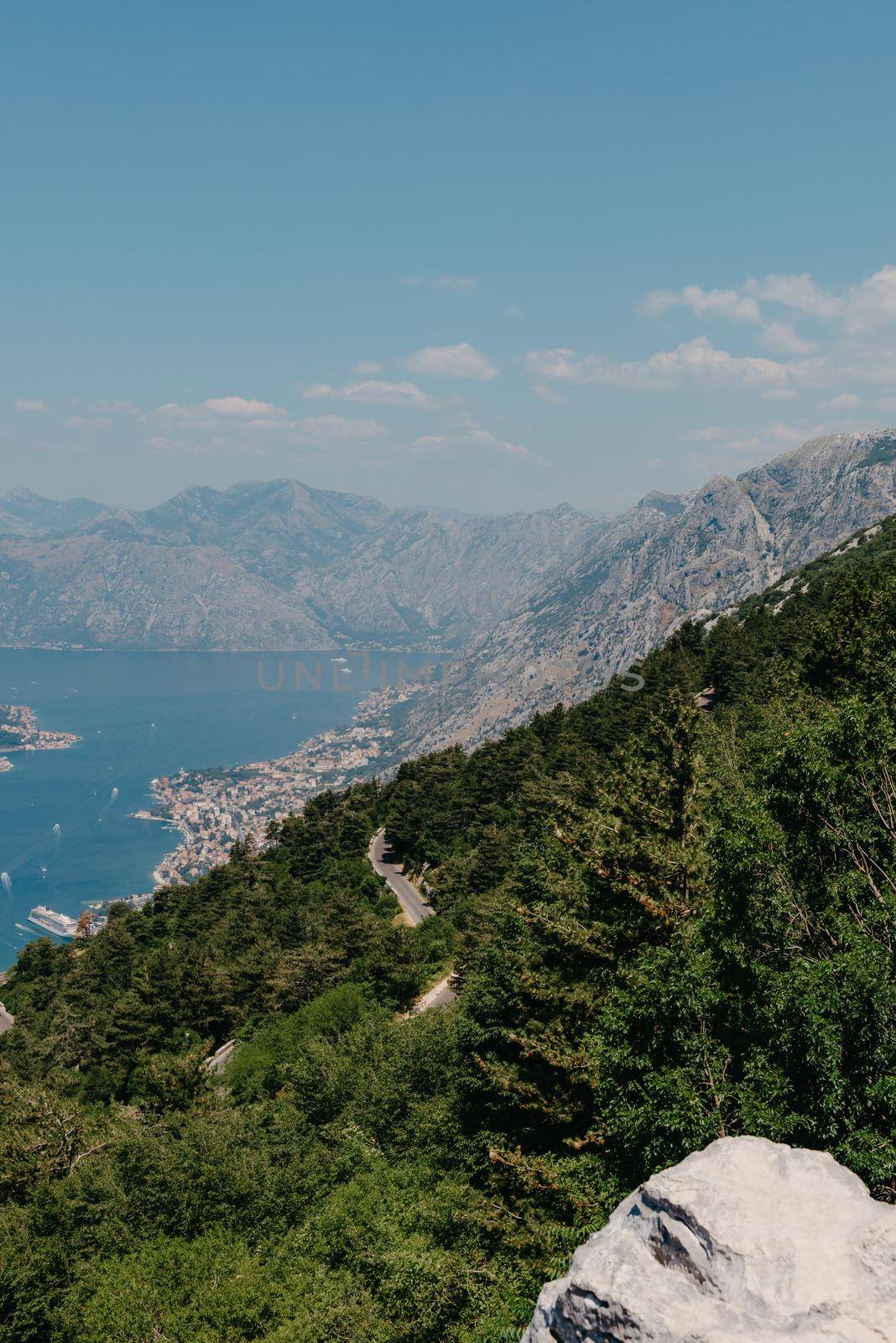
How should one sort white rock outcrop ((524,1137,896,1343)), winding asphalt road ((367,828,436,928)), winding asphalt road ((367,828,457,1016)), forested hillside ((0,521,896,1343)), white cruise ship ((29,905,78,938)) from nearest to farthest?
white rock outcrop ((524,1137,896,1343)), forested hillside ((0,521,896,1343)), winding asphalt road ((367,828,457,1016)), winding asphalt road ((367,828,436,928)), white cruise ship ((29,905,78,938))

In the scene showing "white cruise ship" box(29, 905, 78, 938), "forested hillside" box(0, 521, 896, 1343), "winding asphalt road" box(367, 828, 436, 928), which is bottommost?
"white cruise ship" box(29, 905, 78, 938)

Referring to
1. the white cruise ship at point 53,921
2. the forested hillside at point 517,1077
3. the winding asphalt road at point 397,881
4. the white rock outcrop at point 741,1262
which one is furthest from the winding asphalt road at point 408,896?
the white cruise ship at point 53,921

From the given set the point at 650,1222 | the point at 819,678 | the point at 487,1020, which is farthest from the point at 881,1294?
the point at 819,678

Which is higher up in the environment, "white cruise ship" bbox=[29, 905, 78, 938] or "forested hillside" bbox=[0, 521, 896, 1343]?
"forested hillside" bbox=[0, 521, 896, 1343]

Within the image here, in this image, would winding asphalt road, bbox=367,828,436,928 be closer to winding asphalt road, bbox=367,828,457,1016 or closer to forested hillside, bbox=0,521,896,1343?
winding asphalt road, bbox=367,828,457,1016

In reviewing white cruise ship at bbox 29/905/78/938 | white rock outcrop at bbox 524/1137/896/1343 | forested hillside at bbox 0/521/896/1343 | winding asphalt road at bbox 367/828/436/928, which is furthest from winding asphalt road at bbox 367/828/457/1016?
white cruise ship at bbox 29/905/78/938

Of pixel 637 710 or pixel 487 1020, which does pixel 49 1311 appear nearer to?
pixel 487 1020
